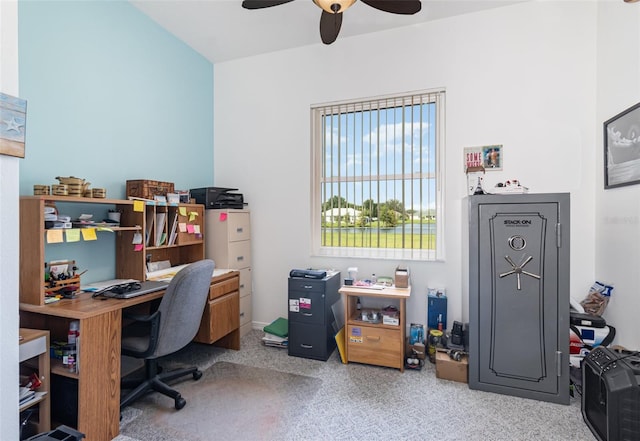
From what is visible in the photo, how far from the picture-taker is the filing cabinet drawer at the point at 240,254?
321cm

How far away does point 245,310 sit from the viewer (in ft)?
11.2

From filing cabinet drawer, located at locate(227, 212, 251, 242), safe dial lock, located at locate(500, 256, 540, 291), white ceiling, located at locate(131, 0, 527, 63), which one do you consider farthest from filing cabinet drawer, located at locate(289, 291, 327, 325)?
white ceiling, located at locate(131, 0, 527, 63)

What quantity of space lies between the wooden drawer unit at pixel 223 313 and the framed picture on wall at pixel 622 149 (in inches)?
129

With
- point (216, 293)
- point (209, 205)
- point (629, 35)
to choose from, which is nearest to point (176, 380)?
point (216, 293)

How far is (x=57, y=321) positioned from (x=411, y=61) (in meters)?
3.68

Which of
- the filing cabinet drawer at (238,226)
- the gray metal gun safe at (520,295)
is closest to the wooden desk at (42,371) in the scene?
the filing cabinet drawer at (238,226)

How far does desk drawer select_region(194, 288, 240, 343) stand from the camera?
263 cm

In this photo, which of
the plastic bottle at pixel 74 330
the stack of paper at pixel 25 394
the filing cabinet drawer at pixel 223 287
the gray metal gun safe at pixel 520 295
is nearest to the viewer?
the stack of paper at pixel 25 394

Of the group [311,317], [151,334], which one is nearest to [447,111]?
[311,317]

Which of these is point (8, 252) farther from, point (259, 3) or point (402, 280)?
point (402, 280)

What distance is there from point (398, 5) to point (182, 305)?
2.47 m

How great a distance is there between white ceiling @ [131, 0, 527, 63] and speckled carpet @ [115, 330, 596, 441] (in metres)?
3.27

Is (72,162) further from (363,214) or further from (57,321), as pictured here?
Answer: (363,214)

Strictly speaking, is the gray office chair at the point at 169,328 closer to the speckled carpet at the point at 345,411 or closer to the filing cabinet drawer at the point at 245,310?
the speckled carpet at the point at 345,411
